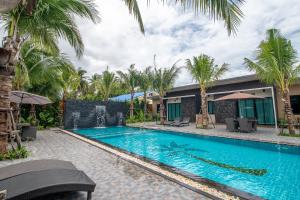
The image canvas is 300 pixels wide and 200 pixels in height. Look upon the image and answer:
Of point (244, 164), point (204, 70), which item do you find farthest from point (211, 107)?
point (244, 164)

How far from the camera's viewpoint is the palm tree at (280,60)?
11.5m

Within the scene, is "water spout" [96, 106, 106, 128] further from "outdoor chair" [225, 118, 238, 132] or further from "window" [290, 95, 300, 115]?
"window" [290, 95, 300, 115]

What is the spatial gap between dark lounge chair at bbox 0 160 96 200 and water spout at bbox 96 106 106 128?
1814 centimetres

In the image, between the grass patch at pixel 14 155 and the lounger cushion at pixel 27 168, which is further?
the grass patch at pixel 14 155

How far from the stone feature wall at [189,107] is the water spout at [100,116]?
9798 millimetres

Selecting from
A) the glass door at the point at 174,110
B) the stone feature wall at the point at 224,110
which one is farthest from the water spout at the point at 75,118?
the stone feature wall at the point at 224,110

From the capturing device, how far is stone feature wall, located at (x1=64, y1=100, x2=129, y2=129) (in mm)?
19703

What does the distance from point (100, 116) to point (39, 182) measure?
762 inches

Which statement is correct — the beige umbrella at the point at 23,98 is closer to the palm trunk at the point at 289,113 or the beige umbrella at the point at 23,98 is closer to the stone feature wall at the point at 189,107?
the palm trunk at the point at 289,113

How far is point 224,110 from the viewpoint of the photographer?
2025cm

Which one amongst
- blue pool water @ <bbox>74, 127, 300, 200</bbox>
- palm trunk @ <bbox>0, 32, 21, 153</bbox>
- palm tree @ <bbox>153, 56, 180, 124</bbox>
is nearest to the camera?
blue pool water @ <bbox>74, 127, 300, 200</bbox>

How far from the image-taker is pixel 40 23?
5.91 m

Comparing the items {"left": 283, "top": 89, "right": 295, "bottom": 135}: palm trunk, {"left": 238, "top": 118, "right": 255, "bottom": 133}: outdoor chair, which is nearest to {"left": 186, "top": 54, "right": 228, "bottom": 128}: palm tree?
{"left": 238, "top": 118, "right": 255, "bottom": 133}: outdoor chair

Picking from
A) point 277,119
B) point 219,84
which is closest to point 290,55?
point 277,119
